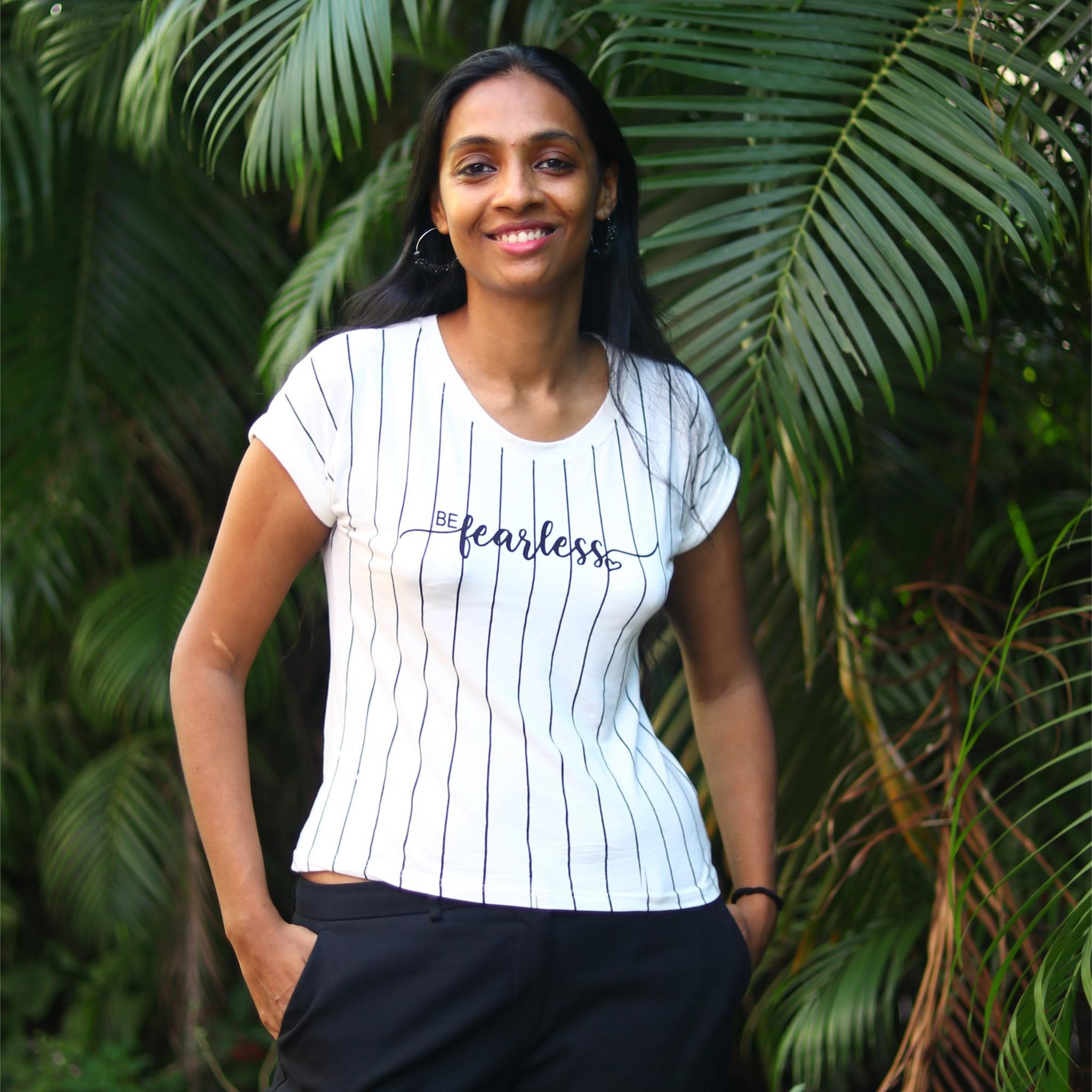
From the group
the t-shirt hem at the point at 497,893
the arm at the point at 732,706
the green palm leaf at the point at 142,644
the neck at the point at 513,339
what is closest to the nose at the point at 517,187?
the neck at the point at 513,339

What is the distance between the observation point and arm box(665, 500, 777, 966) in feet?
5.35

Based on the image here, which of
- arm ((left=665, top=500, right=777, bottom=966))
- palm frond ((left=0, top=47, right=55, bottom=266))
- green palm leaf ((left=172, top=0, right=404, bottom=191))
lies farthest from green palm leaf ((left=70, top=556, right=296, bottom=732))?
arm ((left=665, top=500, right=777, bottom=966))

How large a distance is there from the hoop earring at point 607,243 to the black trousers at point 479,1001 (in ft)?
2.81

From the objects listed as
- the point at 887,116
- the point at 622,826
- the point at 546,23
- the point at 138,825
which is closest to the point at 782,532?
the point at 887,116

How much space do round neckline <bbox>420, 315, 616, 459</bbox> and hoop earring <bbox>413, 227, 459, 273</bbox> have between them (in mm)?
102

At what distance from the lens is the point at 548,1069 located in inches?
49.8

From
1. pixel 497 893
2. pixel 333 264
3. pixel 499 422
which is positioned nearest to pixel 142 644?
pixel 333 264

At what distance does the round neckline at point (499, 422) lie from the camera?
1400 mm

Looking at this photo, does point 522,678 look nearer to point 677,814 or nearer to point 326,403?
point 677,814

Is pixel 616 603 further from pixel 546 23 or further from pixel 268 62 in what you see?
pixel 546 23

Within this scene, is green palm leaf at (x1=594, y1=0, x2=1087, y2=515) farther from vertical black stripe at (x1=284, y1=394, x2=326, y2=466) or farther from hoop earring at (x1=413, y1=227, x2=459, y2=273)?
vertical black stripe at (x1=284, y1=394, x2=326, y2=466)

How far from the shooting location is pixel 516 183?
4.66 ft

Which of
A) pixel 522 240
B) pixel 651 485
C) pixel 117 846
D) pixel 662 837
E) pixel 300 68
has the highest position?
pixel 300 68

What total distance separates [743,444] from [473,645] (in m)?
0.68
